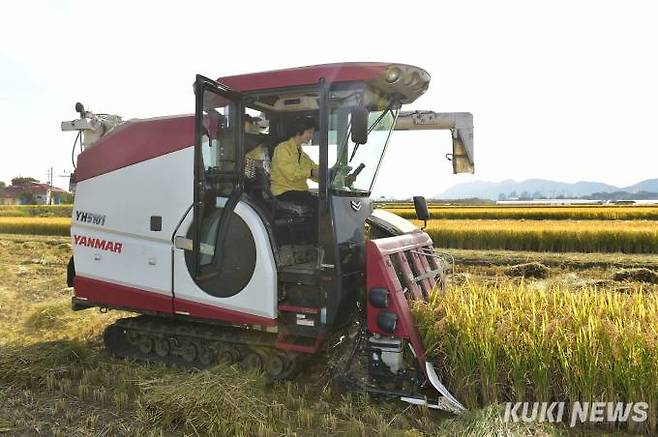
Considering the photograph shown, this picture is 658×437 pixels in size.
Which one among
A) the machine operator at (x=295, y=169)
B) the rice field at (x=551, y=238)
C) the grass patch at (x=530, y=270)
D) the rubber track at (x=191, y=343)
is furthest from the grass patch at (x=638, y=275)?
the rubber track at (x=191, y=343)

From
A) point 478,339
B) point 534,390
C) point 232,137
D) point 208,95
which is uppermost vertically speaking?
point 208,95

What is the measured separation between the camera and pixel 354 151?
4824 millimetres

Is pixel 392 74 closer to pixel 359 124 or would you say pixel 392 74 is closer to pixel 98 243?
pixel 359 124

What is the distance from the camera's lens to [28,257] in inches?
577

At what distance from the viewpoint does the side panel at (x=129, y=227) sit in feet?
16.9

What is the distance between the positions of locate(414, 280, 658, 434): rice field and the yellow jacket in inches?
63.5

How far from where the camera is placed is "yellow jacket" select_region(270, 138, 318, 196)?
4.94 m

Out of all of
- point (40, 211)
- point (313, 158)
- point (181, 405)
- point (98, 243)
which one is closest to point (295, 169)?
point (313, 158)

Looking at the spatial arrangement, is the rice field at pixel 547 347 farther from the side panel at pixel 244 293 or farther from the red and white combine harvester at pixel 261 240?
the side panel at pixel 244 293

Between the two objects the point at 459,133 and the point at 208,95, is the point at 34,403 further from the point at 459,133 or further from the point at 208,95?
the point at 459,133

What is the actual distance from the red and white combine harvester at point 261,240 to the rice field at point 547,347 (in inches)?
9.7

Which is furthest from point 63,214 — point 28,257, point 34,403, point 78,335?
point 34,403

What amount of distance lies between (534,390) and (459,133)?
347cm

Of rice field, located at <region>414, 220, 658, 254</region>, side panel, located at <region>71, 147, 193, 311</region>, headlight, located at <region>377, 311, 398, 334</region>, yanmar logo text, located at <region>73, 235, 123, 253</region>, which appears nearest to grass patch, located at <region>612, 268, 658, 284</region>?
rice field, located at <region>414, 220, 658, 254</region>
